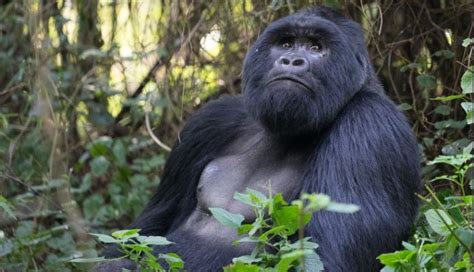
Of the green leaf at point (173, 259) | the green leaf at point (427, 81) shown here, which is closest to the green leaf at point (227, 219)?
the green leaf at point (173, 259)

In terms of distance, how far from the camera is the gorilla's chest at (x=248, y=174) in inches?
166

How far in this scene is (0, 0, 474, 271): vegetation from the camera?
198 inches

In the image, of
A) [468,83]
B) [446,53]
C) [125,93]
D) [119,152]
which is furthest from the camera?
[125,93]

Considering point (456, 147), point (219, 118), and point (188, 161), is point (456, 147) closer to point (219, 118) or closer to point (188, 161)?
point (219, 118)

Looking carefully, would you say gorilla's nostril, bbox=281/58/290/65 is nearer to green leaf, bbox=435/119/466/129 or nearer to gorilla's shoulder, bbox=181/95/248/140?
gorilla's shoulder, bbox=181/95/248/140

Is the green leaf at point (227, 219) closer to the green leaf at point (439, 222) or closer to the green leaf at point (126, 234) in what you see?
the green leaf at point (126, 234)

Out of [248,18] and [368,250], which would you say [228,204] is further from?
[248,18]

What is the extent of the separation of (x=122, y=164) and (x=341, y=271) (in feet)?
8.31

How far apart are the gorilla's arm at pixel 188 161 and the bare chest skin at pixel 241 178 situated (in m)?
0.12

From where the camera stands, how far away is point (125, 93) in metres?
6.49

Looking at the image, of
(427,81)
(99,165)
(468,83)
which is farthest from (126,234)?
(99,165)

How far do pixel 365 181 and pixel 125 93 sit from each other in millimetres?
2949

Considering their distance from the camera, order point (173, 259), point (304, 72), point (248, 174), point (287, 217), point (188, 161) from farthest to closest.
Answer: point (188, 161)
point (248, 174)
point (304, 72)
point (173, 259)
point (287, 217)

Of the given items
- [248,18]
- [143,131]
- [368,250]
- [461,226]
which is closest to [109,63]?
[143,131]
